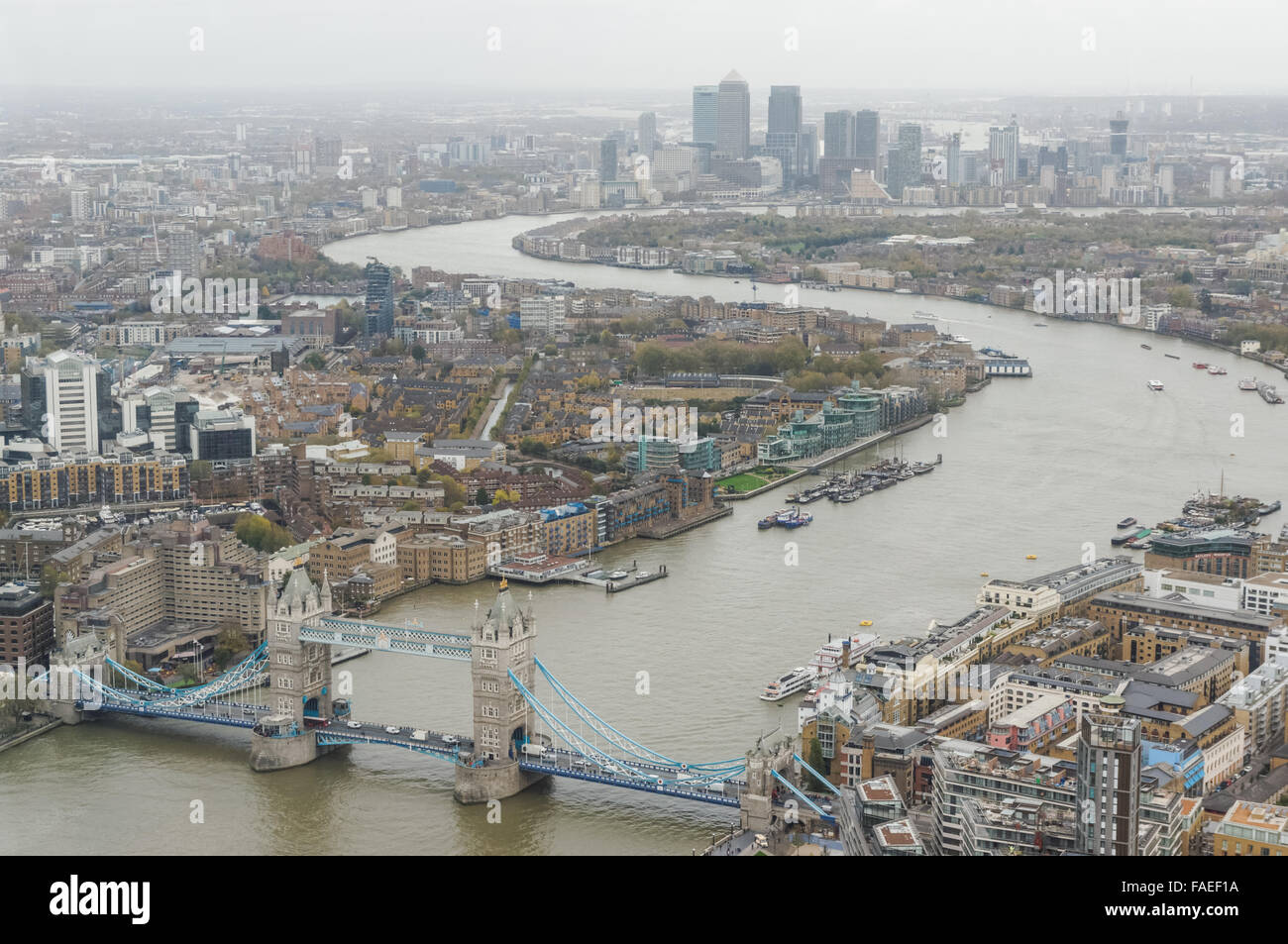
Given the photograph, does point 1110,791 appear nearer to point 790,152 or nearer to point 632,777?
point 632,777

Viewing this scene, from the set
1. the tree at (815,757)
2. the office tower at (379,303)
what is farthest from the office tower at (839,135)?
the tree at (815,757)

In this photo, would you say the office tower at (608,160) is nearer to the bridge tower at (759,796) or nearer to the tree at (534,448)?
the tree at (534,448)

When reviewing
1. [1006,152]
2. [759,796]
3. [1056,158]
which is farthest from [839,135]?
[759,796]

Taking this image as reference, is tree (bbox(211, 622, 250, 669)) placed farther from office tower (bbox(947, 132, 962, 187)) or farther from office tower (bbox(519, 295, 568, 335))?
office tower (bbox(947, 132, 962, 187))

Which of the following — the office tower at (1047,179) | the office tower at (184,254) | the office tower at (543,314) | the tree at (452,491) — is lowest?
the tree at (452,491)

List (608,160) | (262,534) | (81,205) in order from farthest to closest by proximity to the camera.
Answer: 1. (608,160)
2. (81,205)
3. (262,534)
